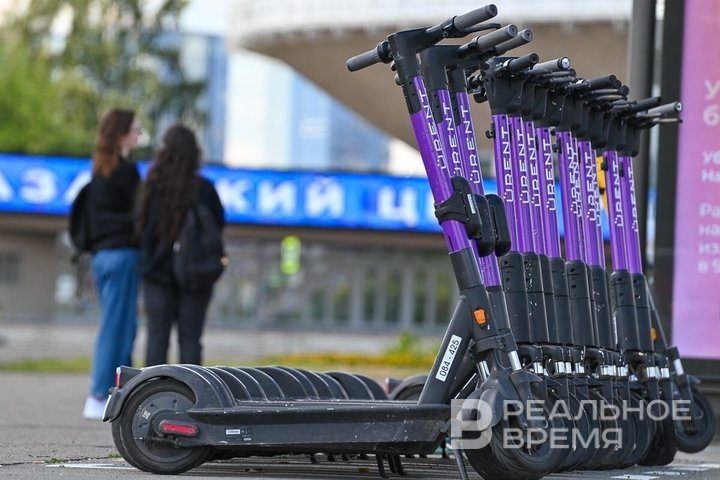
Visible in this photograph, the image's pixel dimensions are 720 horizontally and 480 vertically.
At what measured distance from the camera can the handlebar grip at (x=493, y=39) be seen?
5.81 m

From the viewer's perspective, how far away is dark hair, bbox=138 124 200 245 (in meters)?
9.40

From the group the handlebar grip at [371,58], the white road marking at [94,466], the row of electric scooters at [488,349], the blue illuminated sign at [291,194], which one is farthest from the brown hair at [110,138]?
the blue illuminated sign at [291,194]

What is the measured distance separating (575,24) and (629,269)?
37.0ft

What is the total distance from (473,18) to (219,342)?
3119 centimetres

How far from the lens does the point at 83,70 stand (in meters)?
57.9

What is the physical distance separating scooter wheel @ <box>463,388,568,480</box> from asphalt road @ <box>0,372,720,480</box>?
0.66 m

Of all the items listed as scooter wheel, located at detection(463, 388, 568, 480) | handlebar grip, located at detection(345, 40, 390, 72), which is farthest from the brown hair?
scooter wheel, located at detection(463, 388, 568, 480)

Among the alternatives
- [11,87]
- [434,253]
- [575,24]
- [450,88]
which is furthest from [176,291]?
[11,87]

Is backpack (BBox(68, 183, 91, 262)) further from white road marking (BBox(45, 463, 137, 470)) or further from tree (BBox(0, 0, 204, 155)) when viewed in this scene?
tree (BBox(0, 0, 204, 155))

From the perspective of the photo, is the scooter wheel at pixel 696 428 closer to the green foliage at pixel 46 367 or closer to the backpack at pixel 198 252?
the backpack at pixel 198 252

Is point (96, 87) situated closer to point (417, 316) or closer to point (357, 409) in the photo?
point (417, 316)

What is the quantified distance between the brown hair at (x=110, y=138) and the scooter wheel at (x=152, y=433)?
392 cm

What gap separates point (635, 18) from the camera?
33.1ft

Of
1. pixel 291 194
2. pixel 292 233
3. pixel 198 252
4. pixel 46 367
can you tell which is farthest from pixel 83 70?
pixel 198 252
